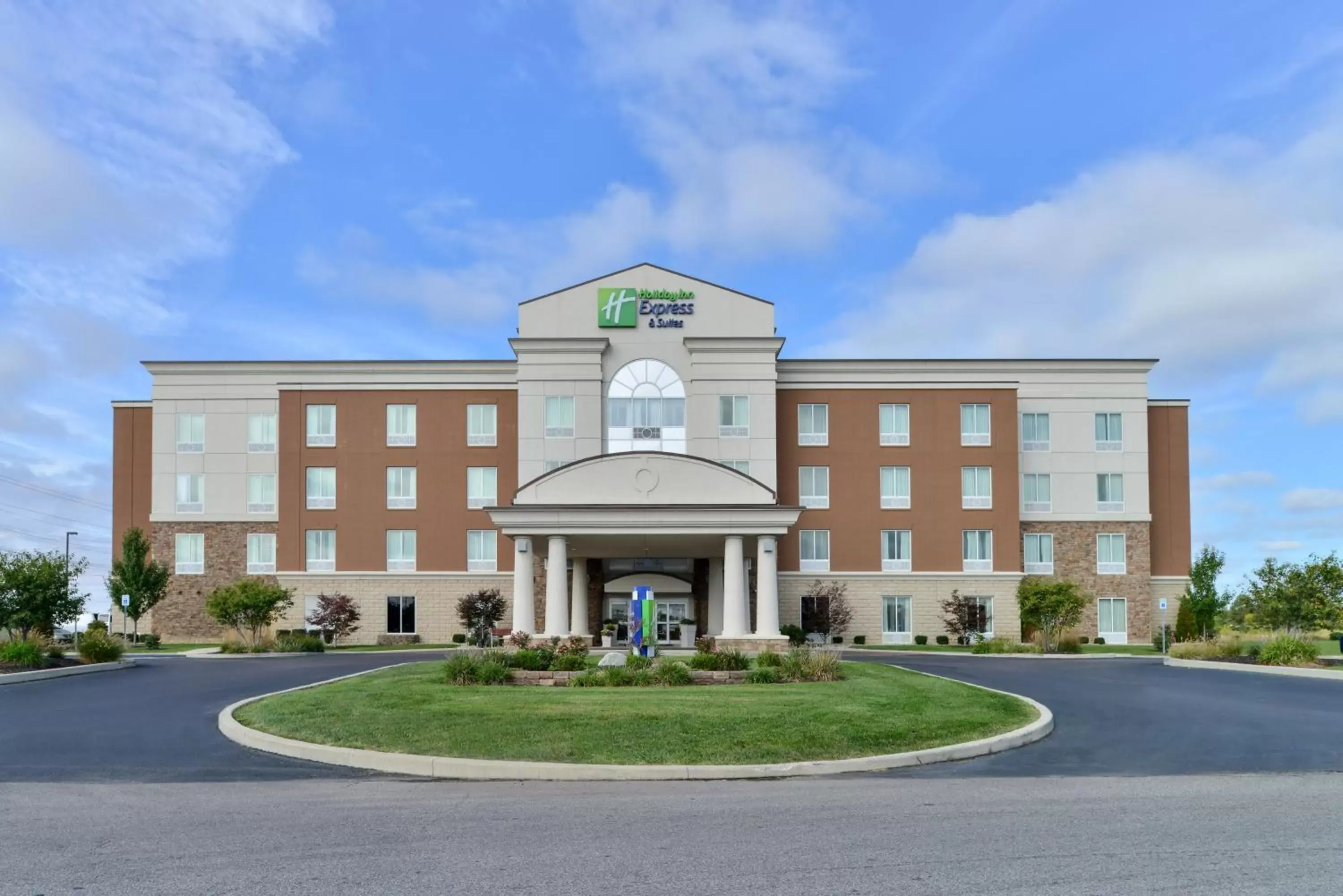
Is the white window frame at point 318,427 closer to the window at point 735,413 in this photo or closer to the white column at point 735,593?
the window at point 735,413

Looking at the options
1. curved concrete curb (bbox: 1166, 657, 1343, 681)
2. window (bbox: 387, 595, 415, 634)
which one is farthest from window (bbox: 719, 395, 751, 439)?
curved concrete curb (bbox: 1166, 657, 1343, 681)

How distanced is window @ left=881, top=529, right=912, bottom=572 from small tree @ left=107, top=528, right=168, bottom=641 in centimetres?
3257

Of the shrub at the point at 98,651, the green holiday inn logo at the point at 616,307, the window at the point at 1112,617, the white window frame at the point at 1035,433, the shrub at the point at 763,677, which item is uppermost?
the green holiday inn logo at the point at 616,307

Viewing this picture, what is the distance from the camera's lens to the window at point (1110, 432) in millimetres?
50375

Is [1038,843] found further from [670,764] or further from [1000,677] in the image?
[1000,677]

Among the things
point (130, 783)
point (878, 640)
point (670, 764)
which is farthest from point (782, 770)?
point (878, 640)

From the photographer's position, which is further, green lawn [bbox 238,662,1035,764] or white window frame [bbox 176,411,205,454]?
white window frame [bbox 176,411,205,454]

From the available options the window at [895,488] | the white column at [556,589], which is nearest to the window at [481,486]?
the white column at [556,589]

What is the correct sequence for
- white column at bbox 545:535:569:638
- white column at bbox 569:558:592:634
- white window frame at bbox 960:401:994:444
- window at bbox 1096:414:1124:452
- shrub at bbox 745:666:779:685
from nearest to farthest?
shrub at bbox 745:666:779:685, white column at bbox 545:535:569:638, white column at bbox 569:558:592:634, white window frame at bbox 960:401:994:444, window at bbox 1096:414:1124:452

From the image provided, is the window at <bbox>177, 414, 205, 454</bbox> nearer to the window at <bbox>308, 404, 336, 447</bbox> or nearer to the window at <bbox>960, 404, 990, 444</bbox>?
the window at <bbox>308, 404, 336, 447</bbox>

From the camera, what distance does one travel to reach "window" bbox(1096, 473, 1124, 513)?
5003 centimetres

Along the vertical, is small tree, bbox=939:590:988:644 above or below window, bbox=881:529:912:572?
below

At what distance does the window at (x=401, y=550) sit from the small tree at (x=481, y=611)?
3.58m

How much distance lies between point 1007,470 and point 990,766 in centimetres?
3714
